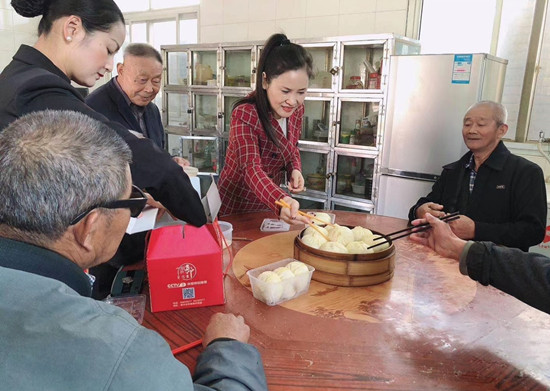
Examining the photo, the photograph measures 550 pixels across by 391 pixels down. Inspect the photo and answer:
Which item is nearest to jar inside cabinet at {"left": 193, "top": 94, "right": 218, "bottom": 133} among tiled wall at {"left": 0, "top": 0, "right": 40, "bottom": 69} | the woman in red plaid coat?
tiled wall at {"left": 0, "top": 0, "right": 40, "bottom": 69}

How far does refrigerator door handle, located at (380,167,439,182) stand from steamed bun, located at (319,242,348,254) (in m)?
2.14

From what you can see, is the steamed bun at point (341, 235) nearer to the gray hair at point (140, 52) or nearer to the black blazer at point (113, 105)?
the black blazer at point (113, 105)

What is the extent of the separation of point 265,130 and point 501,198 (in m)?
1.41

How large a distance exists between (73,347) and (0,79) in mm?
1071

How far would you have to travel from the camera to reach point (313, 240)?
1546mm

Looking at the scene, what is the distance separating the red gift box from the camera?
1.19 m

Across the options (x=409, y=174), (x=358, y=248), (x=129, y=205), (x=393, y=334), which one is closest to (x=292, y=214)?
(x=358, y=248)

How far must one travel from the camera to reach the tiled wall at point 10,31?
16.7 feet

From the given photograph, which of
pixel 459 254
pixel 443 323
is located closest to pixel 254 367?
pixel 443 323

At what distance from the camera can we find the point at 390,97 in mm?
3508

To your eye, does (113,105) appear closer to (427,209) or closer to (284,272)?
(284,272)

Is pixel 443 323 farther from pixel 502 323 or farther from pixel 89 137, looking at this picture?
pixel 89 137

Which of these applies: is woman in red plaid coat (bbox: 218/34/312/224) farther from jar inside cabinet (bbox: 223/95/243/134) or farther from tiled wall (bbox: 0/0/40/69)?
tiled wall (bbox: 0/0/40/69)

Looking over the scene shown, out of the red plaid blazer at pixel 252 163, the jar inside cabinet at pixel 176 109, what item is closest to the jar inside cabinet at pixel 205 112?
the jar inside cabinet at pixel 176 109
